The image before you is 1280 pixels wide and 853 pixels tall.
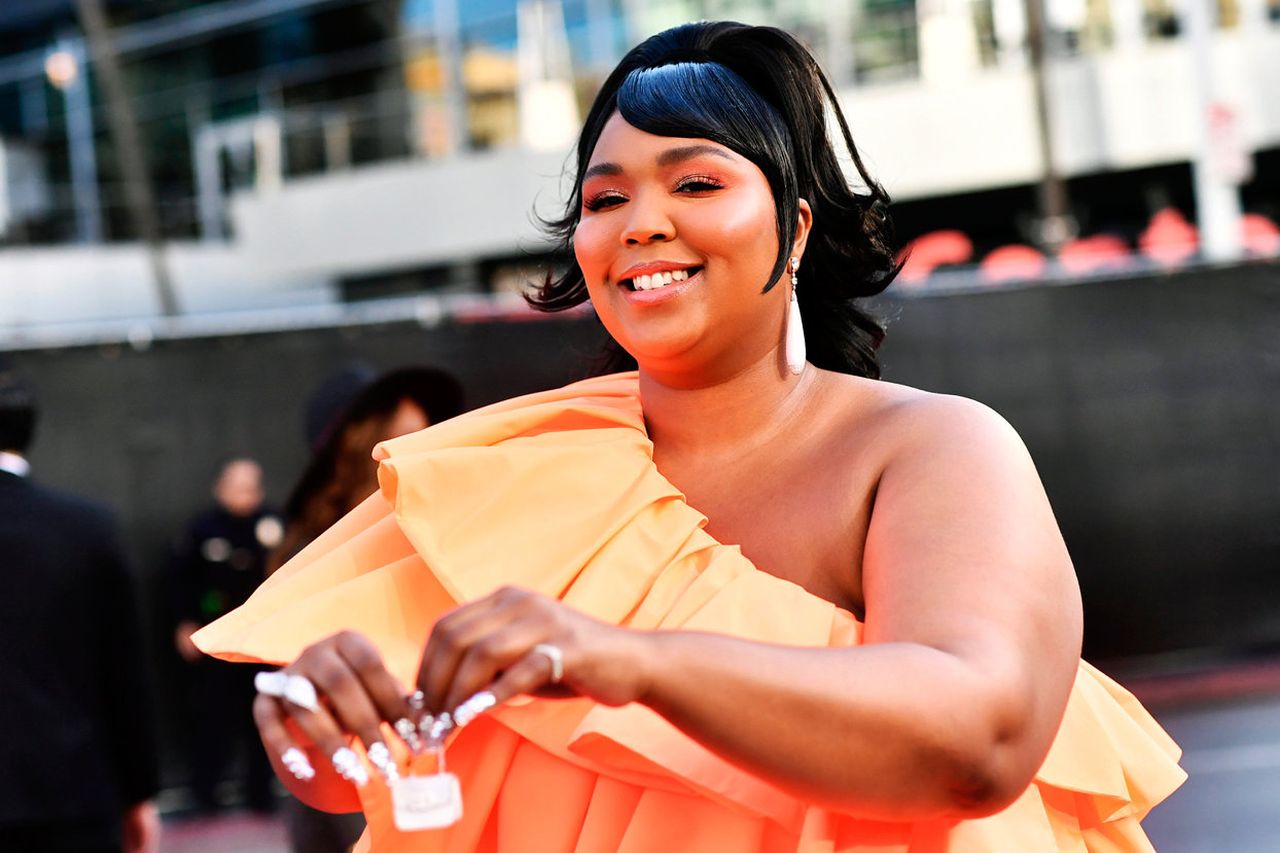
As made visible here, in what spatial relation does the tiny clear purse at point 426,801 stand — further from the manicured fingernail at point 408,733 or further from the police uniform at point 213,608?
the police uniform at point 213,608

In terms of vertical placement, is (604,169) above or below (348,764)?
above

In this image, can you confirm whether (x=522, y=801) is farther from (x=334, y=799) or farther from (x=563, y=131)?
(x=563, y=131)

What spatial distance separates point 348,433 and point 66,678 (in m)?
0.95

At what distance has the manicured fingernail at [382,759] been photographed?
46.5 inches

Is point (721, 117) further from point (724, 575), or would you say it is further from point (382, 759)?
point (382, 759)

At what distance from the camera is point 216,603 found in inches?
313

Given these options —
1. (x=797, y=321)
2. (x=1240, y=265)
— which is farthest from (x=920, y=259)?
(x=797, y=321)

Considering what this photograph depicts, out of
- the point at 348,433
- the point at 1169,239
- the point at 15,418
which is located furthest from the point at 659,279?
the point at 1169,239

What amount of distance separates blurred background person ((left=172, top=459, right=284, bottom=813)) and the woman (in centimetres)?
630

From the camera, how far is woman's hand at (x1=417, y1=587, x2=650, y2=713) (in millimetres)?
1146

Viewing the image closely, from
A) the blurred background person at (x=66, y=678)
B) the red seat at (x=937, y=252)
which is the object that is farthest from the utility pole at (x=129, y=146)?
the blurred background person at (x=66, y=678)

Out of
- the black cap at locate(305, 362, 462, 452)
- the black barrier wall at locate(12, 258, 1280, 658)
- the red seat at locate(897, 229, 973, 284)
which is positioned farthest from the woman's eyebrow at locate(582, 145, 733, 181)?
the red seat at locate(897, 229, 973, 284)

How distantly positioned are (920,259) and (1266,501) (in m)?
7.88

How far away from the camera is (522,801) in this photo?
1.63m
